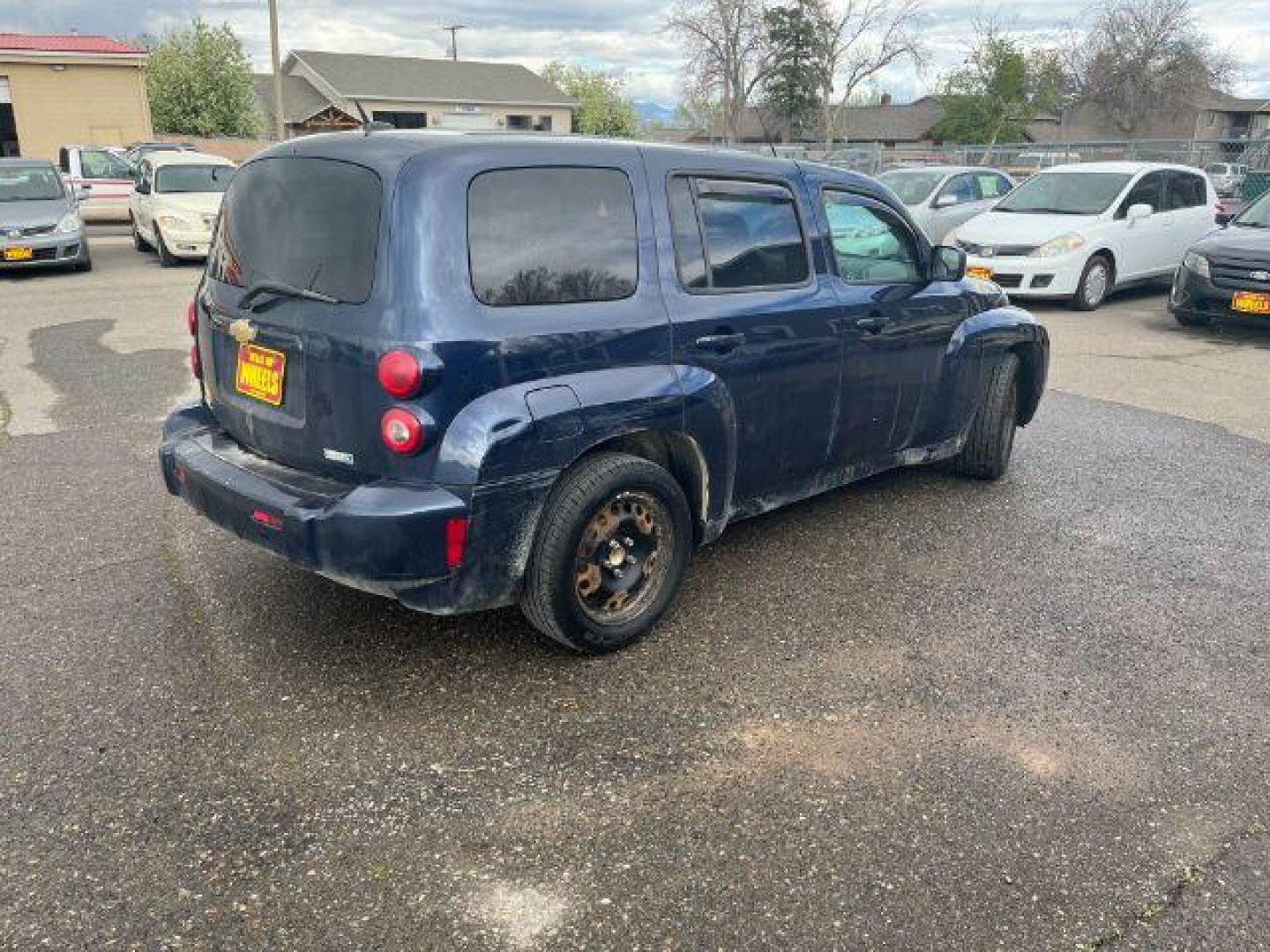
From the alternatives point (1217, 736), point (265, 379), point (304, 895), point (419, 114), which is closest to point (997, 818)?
point (1217, 736)

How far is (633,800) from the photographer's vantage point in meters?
2.79

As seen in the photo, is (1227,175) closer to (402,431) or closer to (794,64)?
(402,431)

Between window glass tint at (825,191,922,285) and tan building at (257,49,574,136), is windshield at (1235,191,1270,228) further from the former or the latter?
tan building at (257,49,574,136)

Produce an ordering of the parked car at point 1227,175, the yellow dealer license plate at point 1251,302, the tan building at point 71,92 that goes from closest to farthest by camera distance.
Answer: the yellow dealer license plate at point 1251,302 < the parked car at point 1227,175 < the tan building at point 71,92

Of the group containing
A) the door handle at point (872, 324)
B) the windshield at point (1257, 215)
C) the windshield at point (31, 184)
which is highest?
the windshield at point (1257, 215)

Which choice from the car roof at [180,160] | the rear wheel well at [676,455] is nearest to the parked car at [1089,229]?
the rear wheel well at [676,455]

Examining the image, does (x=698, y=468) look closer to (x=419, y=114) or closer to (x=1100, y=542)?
(x=1100, y=542)

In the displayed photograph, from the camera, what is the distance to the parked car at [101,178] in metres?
19.0

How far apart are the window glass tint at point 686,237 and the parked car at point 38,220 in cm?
1217

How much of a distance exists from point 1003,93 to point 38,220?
55.4 meters

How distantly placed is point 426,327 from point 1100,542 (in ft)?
11.4

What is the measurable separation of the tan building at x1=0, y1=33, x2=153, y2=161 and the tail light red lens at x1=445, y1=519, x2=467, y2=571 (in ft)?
103

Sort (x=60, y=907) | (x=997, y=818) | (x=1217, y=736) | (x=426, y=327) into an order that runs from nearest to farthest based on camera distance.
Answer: (x=60, y=907) → (x=997, y=818) → (x=426, y=327) → (x=1217, y=736)

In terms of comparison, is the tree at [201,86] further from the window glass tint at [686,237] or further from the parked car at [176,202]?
the window glass tint at [686,237]
